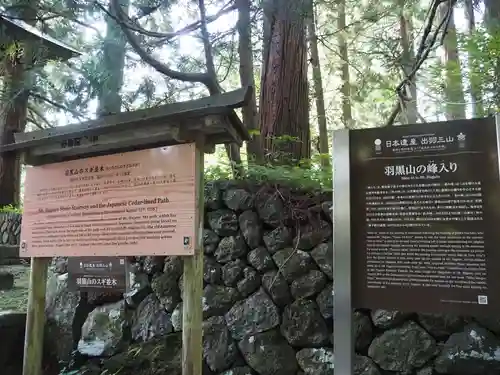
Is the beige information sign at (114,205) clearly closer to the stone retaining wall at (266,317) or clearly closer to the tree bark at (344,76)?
the stone retaining wall at (266,317)

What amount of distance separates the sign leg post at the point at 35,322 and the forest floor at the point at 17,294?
4.38ft

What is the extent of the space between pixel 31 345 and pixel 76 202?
1331 mm

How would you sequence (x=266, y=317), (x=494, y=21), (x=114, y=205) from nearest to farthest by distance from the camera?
(x=114, y=205)
(x=266, y=317)
(x=494, y=21)

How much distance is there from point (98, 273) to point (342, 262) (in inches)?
86.1

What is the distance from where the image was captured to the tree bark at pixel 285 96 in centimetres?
547

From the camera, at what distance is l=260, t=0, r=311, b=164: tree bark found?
215 inches

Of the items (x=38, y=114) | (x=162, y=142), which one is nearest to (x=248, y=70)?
(x=162, y=142)

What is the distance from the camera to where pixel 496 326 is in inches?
123

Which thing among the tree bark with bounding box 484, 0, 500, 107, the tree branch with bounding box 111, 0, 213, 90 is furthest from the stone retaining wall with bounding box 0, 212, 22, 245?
the tree bark with bounding box 484, 0, 500, 107

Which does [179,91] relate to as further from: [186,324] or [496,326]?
[496,326]

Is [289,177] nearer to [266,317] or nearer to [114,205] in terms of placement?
[266,317]

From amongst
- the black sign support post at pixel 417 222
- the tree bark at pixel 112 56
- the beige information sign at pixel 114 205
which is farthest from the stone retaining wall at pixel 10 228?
the black sign support post at pixel 417 222

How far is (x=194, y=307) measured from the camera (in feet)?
10.6

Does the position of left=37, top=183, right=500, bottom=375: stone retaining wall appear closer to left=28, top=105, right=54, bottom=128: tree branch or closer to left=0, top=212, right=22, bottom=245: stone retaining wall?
left=0, top=212, right=22, bottom=245: stone retaining wall
